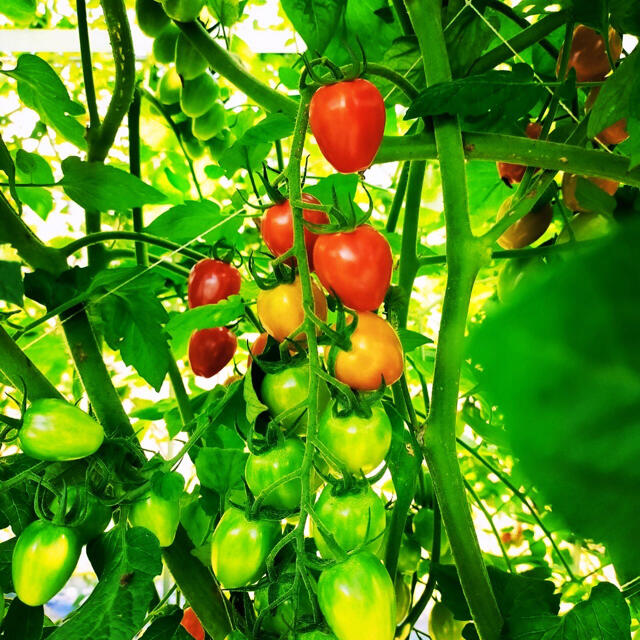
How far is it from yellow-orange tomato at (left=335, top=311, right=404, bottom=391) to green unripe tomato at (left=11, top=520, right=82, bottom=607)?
0.18 m

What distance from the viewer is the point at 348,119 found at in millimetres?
366

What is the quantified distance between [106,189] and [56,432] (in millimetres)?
250

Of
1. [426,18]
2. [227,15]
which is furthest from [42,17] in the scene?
[426,18]

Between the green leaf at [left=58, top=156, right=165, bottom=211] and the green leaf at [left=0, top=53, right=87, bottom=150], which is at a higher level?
the green leaf at [left=0, top=53, right=87, bottom=150]

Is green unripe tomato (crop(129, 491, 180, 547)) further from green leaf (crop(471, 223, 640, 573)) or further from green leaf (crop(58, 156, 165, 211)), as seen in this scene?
green leaf (crop(471, 223, 640, 573))

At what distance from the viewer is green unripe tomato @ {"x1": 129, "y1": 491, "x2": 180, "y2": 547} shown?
0.42 meters

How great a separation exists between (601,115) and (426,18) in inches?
4.9

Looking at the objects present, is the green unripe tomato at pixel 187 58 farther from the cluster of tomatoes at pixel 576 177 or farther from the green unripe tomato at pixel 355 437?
the green unripe tomato at pixel 355 437

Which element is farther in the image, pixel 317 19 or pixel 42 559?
pixel 317 19

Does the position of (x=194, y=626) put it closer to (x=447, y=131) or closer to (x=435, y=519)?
(x=435, y=519)

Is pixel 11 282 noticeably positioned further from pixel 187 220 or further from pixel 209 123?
pixel 209 123

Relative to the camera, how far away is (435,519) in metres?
0.65

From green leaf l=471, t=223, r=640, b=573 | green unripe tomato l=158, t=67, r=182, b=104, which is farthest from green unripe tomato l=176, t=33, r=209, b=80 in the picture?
green leaf l=471, t=223, r=640, b=573

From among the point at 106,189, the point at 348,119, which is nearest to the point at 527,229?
the point at 348,119
